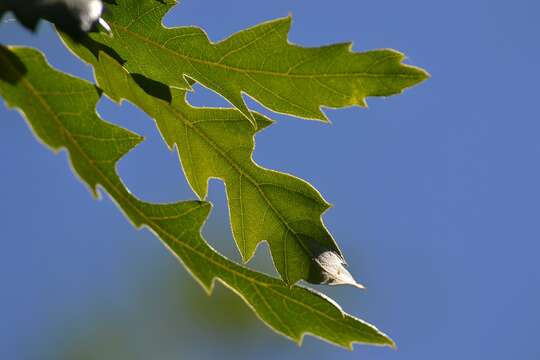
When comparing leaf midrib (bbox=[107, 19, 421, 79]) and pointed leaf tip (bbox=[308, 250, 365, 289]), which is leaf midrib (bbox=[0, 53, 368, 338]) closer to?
pointed leaf tip (bbox=[308, 250, 365, 289])

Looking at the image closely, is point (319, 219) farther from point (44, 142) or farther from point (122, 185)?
point (44, 142)

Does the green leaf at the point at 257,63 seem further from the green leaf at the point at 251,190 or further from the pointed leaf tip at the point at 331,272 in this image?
the pointed leaf tip at the point at 331,272

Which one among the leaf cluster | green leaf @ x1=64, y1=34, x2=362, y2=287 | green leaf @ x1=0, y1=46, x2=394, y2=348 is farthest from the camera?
green leaf @ x1=64, y1=34, x2=362, y2=287

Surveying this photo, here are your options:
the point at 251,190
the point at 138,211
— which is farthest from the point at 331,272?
the point at 138,211

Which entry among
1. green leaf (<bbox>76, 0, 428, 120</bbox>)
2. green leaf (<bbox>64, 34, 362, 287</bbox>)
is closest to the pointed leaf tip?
green leaf (<bbox>64, 34, 362, 287</bbox>)

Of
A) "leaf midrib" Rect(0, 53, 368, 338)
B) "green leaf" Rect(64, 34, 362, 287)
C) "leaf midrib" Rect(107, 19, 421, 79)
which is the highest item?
"leaf midrib" Rect(107, 19, 421, 79)

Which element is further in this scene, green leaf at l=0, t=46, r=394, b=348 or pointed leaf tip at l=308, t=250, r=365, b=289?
pointed leaf tip at l=308, t=250, r=365, b=289

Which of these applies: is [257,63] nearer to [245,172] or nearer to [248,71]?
[248,71]

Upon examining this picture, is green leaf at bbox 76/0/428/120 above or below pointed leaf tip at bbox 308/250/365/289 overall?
above

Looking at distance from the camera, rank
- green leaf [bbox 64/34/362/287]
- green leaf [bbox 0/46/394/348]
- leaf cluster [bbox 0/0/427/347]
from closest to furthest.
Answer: green leaf [bbox 0/46/394/348], leaf cluster [bbox 0/0/427/347], green leaf [bbox 64/34/362/287]
